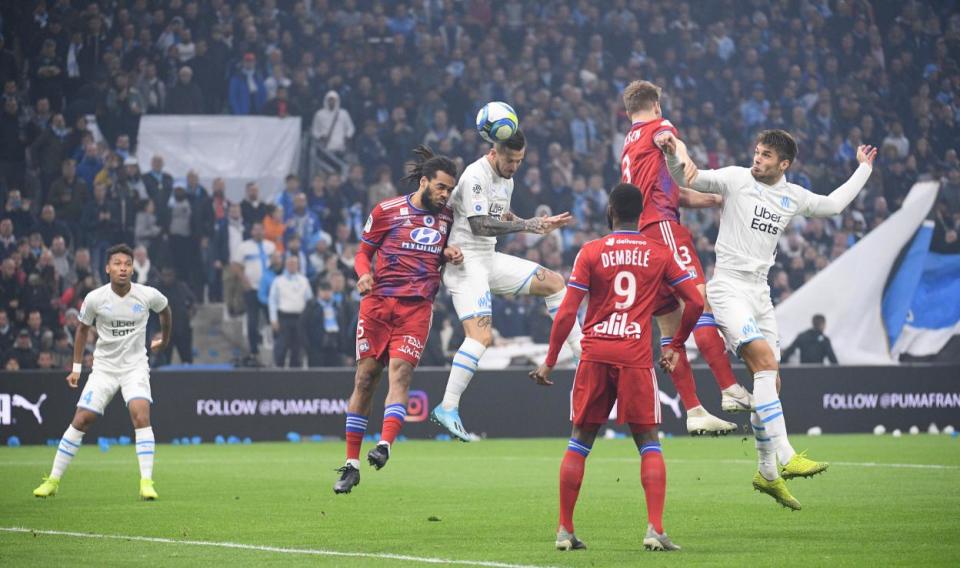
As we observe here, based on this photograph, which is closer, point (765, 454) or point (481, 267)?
point (765, 454)

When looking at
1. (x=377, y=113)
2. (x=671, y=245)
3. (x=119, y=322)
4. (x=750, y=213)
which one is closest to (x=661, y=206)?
(x=671, y=245)

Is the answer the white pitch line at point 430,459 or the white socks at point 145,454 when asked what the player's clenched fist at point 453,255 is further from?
the white pitch line at point 430,459

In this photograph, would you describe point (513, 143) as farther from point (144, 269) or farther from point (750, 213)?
point (144, 269)

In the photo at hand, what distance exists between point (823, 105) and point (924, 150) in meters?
2.31

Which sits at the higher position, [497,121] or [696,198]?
[497,121]

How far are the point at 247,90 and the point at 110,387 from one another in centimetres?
1343

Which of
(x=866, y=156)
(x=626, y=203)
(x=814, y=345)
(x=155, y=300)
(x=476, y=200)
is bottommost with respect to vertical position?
(x=814, y=345)

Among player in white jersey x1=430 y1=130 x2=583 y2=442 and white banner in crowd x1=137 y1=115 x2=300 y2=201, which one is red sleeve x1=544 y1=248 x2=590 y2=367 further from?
white banner in crowd x1=137 y1=115 x2=300 y2=201

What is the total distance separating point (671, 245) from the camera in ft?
37.2

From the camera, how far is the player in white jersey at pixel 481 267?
12.2m

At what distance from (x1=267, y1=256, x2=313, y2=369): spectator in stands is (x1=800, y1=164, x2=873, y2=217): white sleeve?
12.6 m

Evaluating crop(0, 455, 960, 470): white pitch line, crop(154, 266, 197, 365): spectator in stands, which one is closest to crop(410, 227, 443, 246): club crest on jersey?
crop(0, 455, 960, 470): white pitch line

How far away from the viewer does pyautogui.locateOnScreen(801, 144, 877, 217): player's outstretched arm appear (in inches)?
445

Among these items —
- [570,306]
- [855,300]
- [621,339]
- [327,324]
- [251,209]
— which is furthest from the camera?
[251,209]
